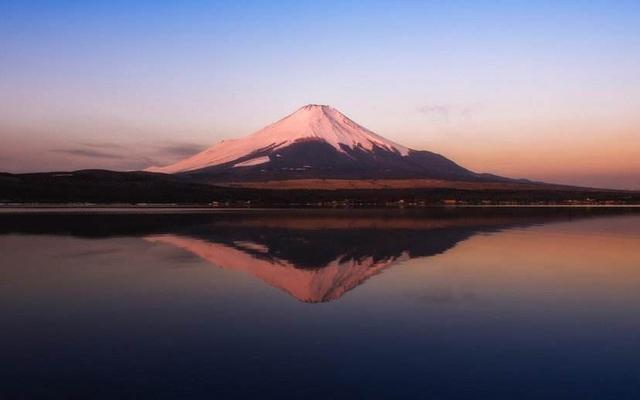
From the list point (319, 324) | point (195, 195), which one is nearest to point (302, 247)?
point (319, 324)

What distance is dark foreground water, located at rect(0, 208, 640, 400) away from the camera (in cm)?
821

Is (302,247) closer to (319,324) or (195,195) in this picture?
(319,324)

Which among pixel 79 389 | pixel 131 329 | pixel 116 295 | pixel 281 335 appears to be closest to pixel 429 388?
pixel 281 335

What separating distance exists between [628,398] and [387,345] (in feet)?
12.1

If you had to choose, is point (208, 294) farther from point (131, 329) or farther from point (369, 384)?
point (369, 384)

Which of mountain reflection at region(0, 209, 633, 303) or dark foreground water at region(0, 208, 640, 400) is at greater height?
mountain reflection at region(0, 209, 633, 303)

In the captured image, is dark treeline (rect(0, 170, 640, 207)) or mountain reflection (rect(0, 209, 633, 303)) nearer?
mountain reflection (rect(0, 209, 633, 303))

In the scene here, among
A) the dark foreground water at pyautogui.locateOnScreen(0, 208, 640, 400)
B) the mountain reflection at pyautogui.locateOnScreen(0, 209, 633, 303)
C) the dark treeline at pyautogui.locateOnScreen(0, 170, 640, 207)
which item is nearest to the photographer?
the dark foreground water at pyautogui.locateOnScreen(0, 208, 640, 400)

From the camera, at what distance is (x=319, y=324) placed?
38.0 feet

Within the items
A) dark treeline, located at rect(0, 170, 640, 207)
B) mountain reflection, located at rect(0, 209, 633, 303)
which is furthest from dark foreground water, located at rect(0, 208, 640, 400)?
dark treeline, located at rect(0, 170, 640, 207)

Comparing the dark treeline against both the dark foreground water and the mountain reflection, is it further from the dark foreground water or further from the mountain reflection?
the dark foreground water

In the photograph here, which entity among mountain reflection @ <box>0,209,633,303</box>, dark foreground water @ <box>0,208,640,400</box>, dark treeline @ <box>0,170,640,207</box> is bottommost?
dark foreground water @ <box>0,208,640,400</box>

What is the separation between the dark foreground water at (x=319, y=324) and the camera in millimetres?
8211

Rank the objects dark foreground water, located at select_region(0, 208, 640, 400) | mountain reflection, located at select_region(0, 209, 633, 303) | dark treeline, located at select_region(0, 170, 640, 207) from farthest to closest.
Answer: dark treeline, located at select_region(0, 170, 640, 207), mountain reflection, located at select_region(0, 209, 633, 303), dark foreground water, located at select_region(0, 208, 640, 400)
